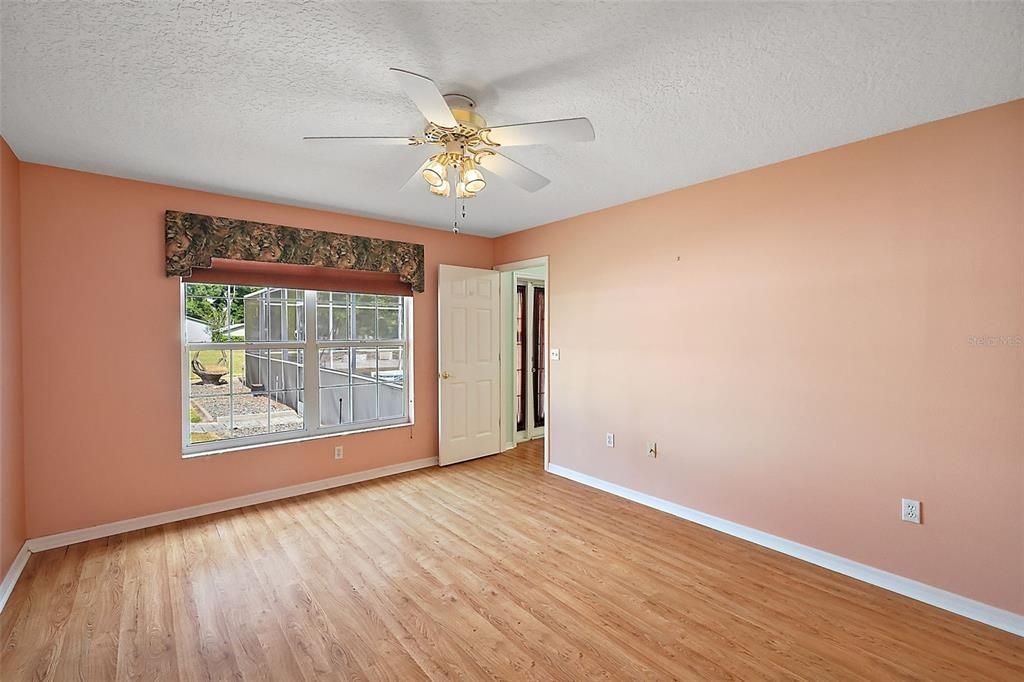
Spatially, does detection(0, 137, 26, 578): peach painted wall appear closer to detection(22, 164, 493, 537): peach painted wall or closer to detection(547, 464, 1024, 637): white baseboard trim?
detection(22, 164, 493, 537): peach painted wall

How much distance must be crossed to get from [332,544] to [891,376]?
3525mm

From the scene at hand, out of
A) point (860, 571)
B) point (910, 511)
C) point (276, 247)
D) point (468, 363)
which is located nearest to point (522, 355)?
point (468, 363)

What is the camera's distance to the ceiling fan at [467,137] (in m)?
1.79

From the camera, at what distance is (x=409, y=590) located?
2504 mm

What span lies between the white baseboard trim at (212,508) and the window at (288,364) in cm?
43

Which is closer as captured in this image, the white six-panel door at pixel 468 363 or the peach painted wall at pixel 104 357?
the peach painted wall at pixel 104 357

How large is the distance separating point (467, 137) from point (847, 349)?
246 centimetres

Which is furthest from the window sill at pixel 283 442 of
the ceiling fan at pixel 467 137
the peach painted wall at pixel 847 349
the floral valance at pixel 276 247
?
the ceiling fan at pixel 467 137

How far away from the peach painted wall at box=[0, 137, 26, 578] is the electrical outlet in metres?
4.82

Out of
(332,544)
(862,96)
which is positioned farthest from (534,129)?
(332,544)

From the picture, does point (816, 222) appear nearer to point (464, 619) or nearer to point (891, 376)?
point (891, 376)

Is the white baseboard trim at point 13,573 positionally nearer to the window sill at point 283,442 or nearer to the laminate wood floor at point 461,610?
the laminate wood floor at point 461,610

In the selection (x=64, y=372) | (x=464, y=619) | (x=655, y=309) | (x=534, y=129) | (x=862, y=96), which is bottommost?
(x=464, y=619)

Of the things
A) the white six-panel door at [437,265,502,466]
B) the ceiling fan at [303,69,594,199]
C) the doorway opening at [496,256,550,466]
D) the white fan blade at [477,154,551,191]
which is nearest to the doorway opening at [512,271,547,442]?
the doorway opening at [496,256,550,466]
